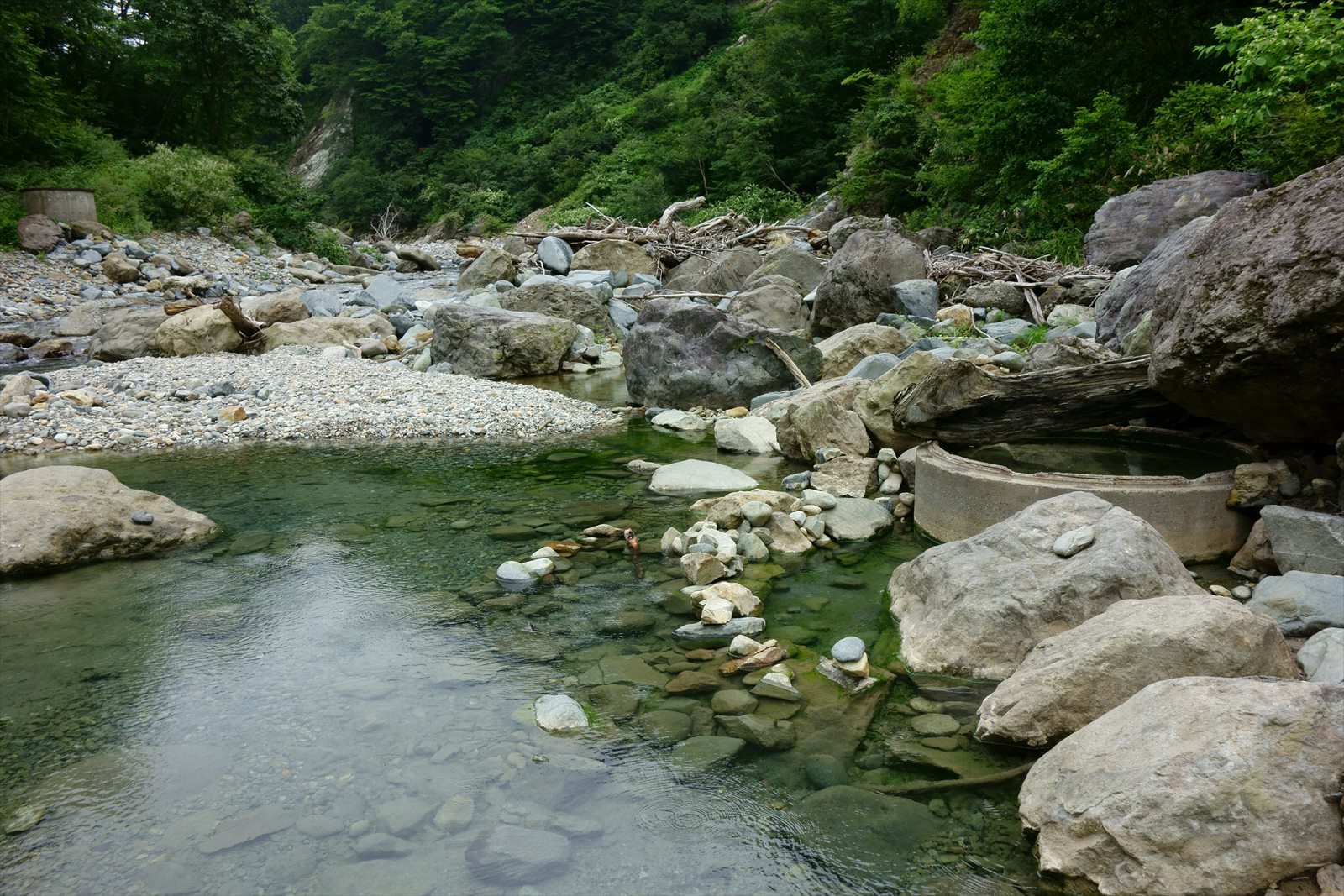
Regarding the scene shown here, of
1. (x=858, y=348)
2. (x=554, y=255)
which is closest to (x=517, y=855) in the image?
(x=858, y=348)

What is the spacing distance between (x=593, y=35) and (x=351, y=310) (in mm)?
39809

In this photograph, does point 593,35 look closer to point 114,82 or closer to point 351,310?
point 114,82

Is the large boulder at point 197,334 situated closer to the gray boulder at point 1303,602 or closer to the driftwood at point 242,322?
the driftwood at point 242,322

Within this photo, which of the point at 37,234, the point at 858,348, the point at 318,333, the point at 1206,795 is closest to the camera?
the point at 1206,795

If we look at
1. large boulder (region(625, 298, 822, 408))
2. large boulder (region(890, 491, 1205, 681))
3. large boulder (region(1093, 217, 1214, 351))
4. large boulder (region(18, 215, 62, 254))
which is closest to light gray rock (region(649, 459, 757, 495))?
large boulder (region(890, 491, 1205, 681))

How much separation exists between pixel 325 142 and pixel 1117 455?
56.9 metres

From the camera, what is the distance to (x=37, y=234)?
58.5 feet

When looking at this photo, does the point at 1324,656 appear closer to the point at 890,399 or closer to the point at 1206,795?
the point at 1206,795

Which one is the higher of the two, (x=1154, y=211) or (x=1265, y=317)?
(x=1154, y=211)

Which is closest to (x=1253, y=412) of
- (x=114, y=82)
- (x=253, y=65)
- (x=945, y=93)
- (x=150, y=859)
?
(x=150, y=859)

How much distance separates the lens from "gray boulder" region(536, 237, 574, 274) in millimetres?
16344

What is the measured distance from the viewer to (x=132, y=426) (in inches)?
330

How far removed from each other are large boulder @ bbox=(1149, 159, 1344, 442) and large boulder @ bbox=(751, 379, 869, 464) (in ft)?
7.21

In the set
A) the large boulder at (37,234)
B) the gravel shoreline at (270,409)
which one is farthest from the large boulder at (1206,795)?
the large boulder at (37,234)
